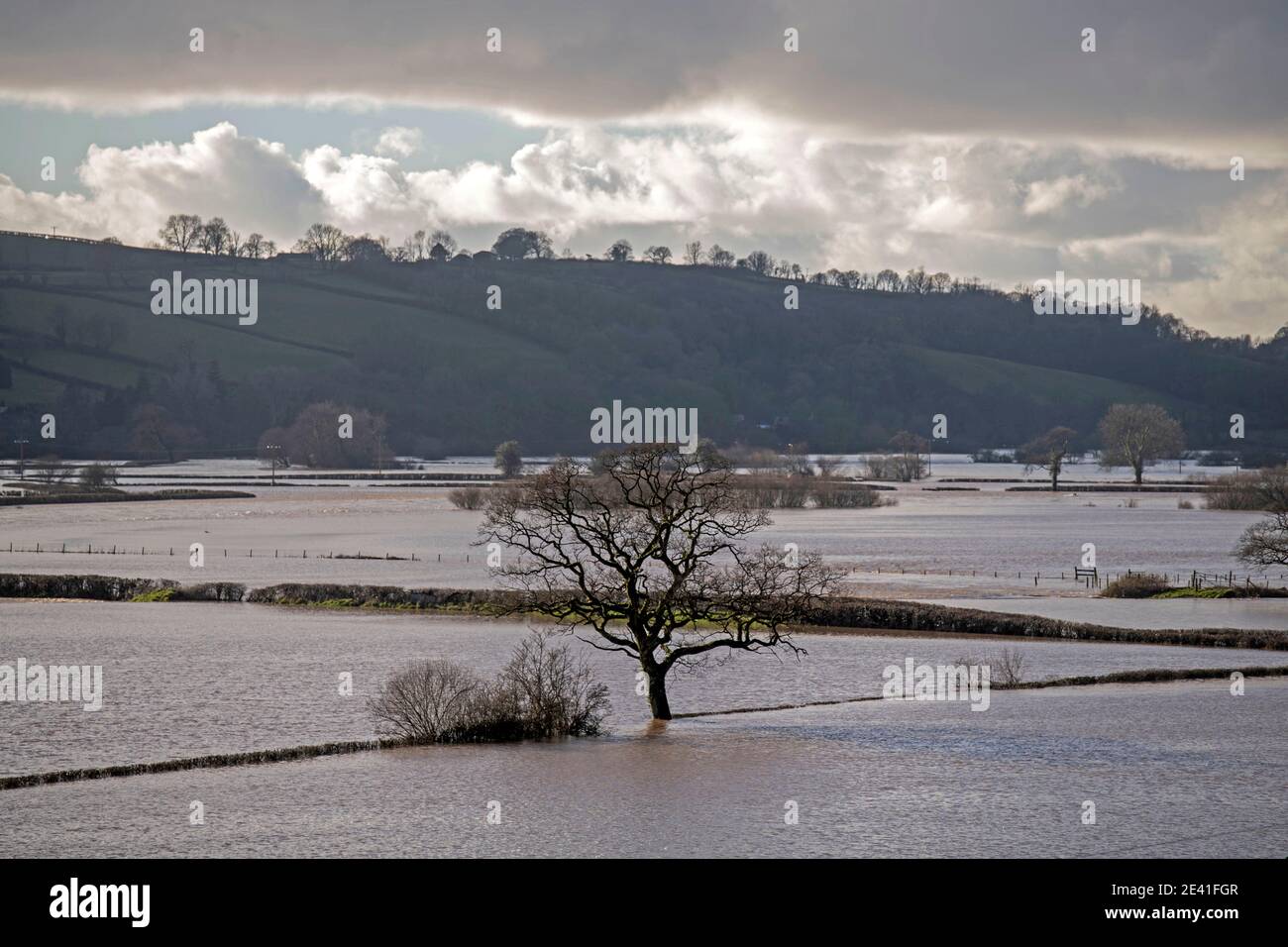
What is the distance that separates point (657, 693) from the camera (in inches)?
1602

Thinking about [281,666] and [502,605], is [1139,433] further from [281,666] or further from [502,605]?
[281,666]

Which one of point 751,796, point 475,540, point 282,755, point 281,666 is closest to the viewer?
point 751,796

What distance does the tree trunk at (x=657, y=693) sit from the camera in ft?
133

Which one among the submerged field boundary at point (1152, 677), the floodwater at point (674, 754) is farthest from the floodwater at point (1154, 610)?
the submerged field boundary at point (1152, 677)

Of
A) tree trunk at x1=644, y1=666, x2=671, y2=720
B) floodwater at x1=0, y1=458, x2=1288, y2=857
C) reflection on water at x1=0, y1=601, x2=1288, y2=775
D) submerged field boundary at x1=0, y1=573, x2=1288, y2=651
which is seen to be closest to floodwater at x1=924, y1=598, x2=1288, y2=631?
floodwater at x1=0, y1=458, x2=1288, y2=857

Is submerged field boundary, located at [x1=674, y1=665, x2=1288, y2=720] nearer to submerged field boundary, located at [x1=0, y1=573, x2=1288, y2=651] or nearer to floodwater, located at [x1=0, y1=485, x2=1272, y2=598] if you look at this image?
submerged field boundary, located at [x1=0, y1=573, x2=1288, y2=651]

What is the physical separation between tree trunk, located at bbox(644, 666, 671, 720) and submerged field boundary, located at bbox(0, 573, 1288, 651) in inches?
363

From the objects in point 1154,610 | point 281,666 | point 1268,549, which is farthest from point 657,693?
point 1268,549

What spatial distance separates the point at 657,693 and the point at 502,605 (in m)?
24.7
